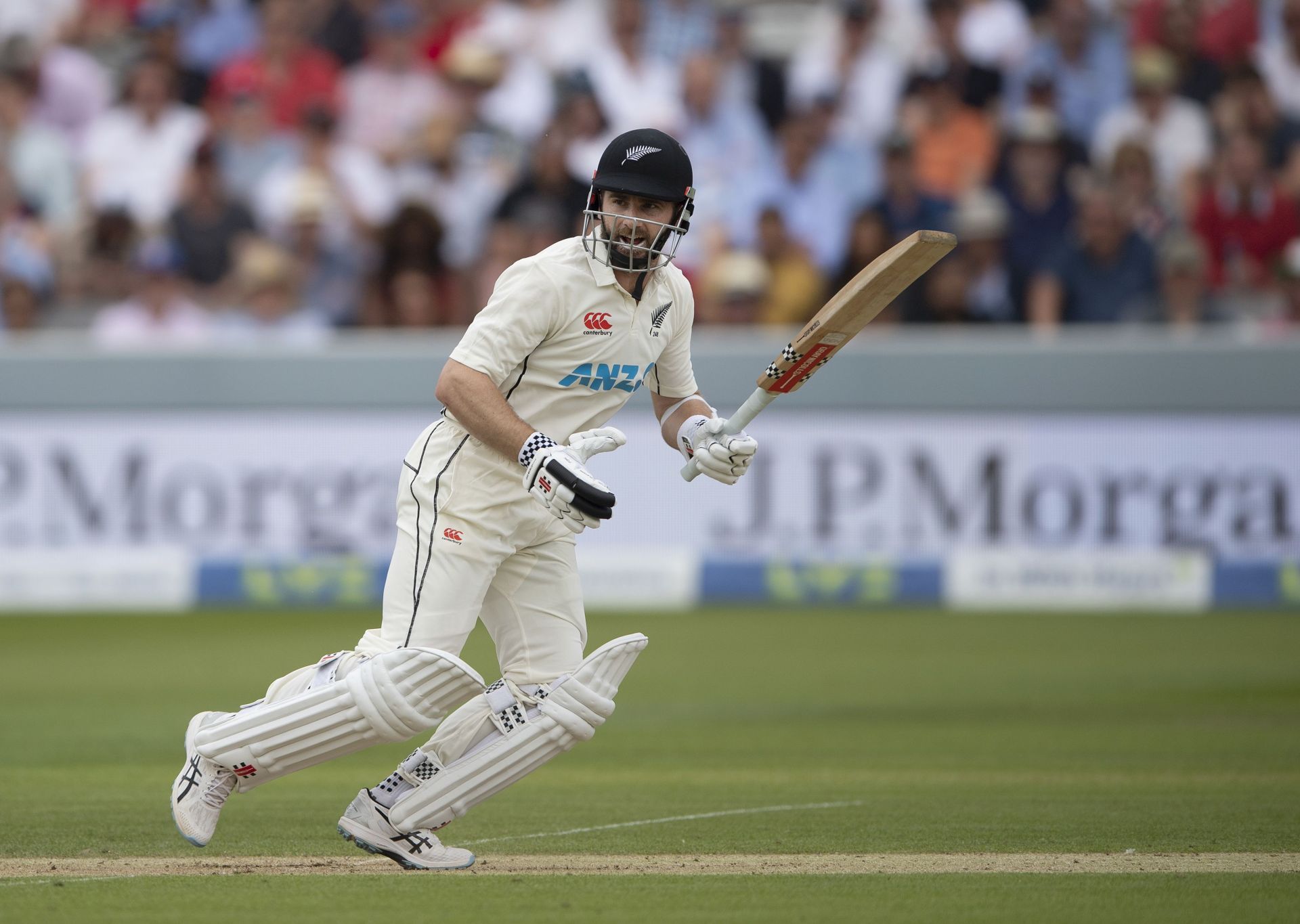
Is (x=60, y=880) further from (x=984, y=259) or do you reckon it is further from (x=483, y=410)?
(x=984, y=259)

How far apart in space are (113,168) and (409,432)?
10.8 feet


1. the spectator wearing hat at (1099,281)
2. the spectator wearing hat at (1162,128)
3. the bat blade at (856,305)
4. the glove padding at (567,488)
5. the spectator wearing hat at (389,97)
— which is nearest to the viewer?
the glove padding at (567,488)

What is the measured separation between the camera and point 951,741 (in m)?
6.91

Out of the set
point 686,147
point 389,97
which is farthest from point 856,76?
point 389,97

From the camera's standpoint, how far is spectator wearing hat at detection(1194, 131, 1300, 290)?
11.5 m

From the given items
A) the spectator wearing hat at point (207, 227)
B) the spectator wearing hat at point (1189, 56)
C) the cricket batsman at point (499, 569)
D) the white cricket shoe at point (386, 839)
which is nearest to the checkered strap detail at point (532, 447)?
the cricket batsman at point (499, 569)

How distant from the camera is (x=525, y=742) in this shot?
441cm

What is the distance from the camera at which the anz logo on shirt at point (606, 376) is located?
4504mm

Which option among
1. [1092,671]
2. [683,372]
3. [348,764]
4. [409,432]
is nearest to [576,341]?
[683,372]

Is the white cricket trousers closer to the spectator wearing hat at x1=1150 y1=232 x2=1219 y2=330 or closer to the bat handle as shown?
the bat handle

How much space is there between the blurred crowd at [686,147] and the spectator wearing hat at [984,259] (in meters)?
0.02

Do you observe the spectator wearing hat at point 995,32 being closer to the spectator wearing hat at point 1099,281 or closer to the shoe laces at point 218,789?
the spectator wearing hat at point 1099,281

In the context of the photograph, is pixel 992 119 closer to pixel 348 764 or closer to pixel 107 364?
pixel 107 364

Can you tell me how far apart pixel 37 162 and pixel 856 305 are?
963cm
